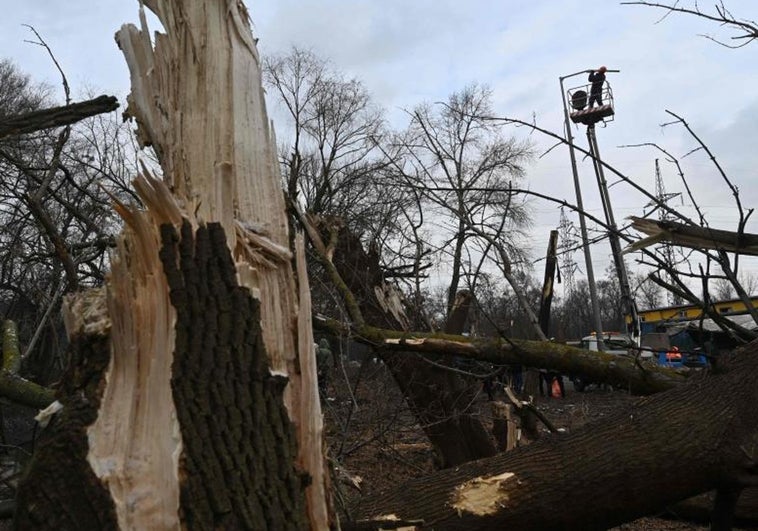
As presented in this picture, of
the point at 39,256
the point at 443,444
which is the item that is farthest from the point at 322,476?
the point at 39,256

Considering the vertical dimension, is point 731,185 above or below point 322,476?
above

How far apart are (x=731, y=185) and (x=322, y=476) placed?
2.45 meters

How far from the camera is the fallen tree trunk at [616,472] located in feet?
8.04

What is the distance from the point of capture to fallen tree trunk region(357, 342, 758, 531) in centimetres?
245

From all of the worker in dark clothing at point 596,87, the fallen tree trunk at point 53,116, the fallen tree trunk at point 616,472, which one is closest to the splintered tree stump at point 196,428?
the fallen tree trunk at point 616,472

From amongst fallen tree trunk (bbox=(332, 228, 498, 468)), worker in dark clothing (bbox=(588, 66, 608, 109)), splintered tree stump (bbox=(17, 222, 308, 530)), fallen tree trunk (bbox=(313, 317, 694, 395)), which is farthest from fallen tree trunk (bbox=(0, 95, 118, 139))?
worker in dark clothing (bbox=(588, 66, 608, 109))

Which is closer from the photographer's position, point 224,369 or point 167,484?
point 167,484

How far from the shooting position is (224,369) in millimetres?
1658

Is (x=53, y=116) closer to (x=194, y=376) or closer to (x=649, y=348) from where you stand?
(x=194, y=376)

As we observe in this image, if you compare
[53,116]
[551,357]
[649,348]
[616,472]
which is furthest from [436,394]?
[53,116]

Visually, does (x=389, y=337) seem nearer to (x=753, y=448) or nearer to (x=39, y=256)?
(x=753, y=448)

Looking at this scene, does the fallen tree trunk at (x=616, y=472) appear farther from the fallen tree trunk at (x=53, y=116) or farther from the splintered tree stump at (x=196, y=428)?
the fallen tree trunk at (x=53, y=116)

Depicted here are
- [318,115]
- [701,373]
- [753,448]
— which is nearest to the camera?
[753,448]

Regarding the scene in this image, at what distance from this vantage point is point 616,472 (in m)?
2.46
